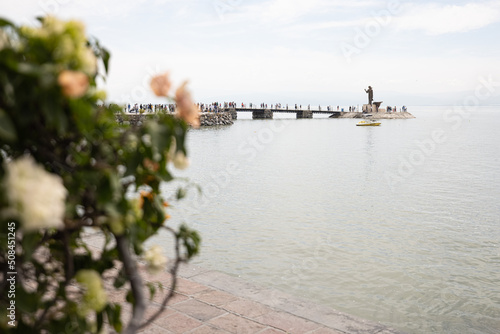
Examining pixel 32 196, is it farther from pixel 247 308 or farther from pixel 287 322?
pixel 247 308

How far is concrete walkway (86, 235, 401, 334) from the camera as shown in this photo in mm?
3654

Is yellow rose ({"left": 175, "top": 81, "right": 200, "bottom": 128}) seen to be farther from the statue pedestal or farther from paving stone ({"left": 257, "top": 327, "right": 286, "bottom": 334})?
the statue pedestal

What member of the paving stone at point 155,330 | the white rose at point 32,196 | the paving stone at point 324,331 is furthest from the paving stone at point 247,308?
the white rose at point 32,196

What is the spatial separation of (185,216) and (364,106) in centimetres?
7673

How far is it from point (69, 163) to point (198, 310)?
2817 mm

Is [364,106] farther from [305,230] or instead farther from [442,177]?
[305,230]

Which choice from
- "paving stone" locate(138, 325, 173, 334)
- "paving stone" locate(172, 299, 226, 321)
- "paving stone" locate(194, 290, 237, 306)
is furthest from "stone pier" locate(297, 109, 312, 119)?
"paving stone" locate(138, 325, 173, 334)

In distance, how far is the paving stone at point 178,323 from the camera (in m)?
3.62

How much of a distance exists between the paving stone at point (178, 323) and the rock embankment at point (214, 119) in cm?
5054

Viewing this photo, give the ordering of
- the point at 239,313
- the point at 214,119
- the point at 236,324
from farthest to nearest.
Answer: the point at 214,119, the point at 239,313, the point at 236,324

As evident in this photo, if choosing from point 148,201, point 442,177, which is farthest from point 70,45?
point 442,177

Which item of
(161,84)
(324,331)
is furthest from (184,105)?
(324,331)

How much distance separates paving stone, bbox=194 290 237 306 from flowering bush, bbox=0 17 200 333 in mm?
2451

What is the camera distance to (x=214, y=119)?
58.2 meters
